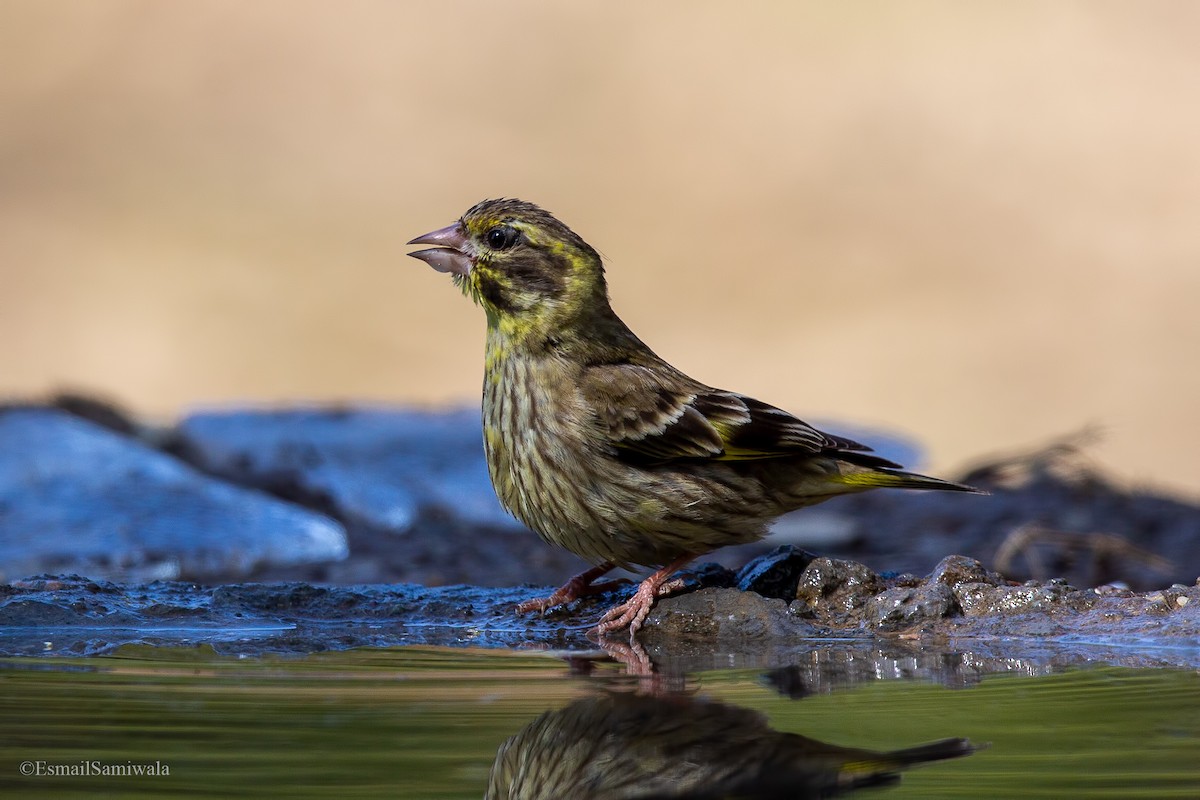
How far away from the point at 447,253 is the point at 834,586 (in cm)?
189

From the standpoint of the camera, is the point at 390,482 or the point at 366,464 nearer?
the point at 390,482

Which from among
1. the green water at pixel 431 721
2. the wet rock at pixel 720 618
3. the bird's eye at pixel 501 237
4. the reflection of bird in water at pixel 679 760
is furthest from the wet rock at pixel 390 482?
the reflection of bird in water at pixel 679 760

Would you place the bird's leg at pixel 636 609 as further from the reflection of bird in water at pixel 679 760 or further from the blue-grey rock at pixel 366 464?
the blue-grey rock at pixel 366 464

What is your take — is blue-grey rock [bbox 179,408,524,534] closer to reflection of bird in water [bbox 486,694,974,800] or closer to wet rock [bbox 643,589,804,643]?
wet rock [bbox 643,589,804,643]

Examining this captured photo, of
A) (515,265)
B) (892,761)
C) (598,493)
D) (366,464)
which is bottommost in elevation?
(892,761)

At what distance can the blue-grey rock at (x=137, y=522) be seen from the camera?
7402 millimetres

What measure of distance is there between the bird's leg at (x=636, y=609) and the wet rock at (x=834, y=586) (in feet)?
1.39

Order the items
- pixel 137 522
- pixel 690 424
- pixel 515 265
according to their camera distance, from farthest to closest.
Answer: pixel 137 522
pixel 515 265
pixel 690 424

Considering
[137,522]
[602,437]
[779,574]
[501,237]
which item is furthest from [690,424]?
[137,522]

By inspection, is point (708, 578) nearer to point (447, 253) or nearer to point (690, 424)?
point (690, 424)

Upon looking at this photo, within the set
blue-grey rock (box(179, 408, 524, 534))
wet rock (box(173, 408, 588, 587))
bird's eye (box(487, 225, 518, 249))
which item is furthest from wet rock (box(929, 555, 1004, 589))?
blue-grey rock (box(179, 408, 524, 534))

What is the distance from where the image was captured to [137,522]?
7715 mm

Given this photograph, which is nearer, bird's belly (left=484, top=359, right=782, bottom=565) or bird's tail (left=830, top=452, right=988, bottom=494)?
bird's belly (left=484, top=359, right=782, bottom=565)

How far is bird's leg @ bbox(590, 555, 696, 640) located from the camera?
457 cm
